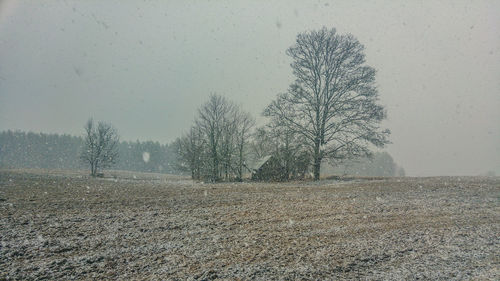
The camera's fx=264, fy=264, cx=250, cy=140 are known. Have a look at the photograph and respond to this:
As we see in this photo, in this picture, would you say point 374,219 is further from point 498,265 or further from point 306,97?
point 306,97

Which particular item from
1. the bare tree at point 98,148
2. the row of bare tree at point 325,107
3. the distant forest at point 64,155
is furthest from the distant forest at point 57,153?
the row of bare tree at point 325,107

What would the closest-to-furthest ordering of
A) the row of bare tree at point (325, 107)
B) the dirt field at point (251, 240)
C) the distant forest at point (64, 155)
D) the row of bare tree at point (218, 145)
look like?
the dirt field at point (251, 240) < the row of bare tree at point (325, 107) < the row of bare tree at point (218, 145) < the distant forest at point (64, 155)

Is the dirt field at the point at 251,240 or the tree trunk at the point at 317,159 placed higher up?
the tree trunk at the point at 317,159

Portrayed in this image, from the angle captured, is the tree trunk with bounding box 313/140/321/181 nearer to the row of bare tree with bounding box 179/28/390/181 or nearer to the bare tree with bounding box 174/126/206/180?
the row of bare tree with bounding box 179/28/390/181

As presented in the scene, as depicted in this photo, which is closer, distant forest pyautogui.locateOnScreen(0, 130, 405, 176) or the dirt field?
the dirt field

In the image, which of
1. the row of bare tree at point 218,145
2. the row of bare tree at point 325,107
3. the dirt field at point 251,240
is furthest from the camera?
the row of bare tree at point 218,145

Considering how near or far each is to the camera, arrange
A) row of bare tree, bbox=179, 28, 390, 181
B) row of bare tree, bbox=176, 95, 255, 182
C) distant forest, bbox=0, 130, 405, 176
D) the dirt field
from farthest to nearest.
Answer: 1. distant forest, bbox=0, 130, 405, 176
2. row of bare tree, bbox=176, 95, 255, 182
3. row of bare tree, bbox=179, 28, 390, 181
4. the dirt field

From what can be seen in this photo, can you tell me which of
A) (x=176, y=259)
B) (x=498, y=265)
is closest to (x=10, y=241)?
(x=176, y=259)

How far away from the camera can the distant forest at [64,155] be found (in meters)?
104

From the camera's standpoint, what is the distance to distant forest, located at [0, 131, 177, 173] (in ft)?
347

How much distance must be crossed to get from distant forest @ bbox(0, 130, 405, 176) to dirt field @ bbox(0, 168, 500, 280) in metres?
97.5

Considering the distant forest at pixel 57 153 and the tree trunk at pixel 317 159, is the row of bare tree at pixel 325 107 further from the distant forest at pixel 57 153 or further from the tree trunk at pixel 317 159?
the distant forest at pixel 57 153

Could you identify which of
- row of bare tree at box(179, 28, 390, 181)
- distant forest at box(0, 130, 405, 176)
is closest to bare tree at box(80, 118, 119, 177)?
row of bare tree at box(179, 28, 390, 181)

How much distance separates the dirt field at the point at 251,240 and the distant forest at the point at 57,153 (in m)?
99.3
